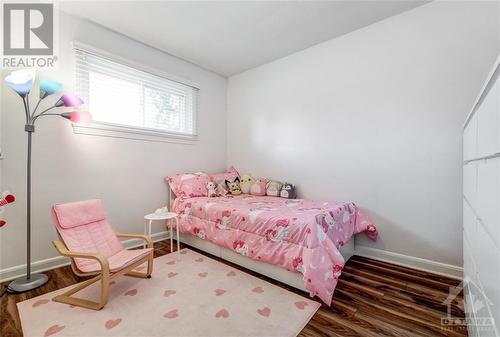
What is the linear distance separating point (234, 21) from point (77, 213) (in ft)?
8.77

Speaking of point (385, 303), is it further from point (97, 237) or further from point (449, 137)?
point (97, 237)

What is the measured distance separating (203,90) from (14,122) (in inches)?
97.7

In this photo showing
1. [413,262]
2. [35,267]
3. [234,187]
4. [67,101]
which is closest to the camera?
[67,101]

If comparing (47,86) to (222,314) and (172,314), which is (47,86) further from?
(222,314)

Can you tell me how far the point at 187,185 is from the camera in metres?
3.30

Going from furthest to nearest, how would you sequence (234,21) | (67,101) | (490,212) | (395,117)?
(234,21), (395,117), (67,101), (490,212)

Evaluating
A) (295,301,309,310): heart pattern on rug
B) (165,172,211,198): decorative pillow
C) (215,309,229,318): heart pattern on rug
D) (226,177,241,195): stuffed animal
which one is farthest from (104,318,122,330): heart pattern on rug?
(226,177,241,195): stuffed animal

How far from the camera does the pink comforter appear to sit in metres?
1.88

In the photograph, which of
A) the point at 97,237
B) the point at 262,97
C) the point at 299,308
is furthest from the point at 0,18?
the point at 299,308

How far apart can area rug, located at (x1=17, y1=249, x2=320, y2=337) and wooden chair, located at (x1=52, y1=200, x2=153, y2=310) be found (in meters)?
0.08

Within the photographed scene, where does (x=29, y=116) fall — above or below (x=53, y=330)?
above

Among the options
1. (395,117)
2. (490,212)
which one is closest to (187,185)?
(395,117)

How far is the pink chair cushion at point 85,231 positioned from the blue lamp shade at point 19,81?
A: 1.04 m

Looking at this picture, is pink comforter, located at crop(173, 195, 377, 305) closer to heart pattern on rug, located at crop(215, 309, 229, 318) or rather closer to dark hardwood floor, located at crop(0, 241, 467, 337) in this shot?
dark hardwood floor, located at crop(0, 241, 467, 337)
